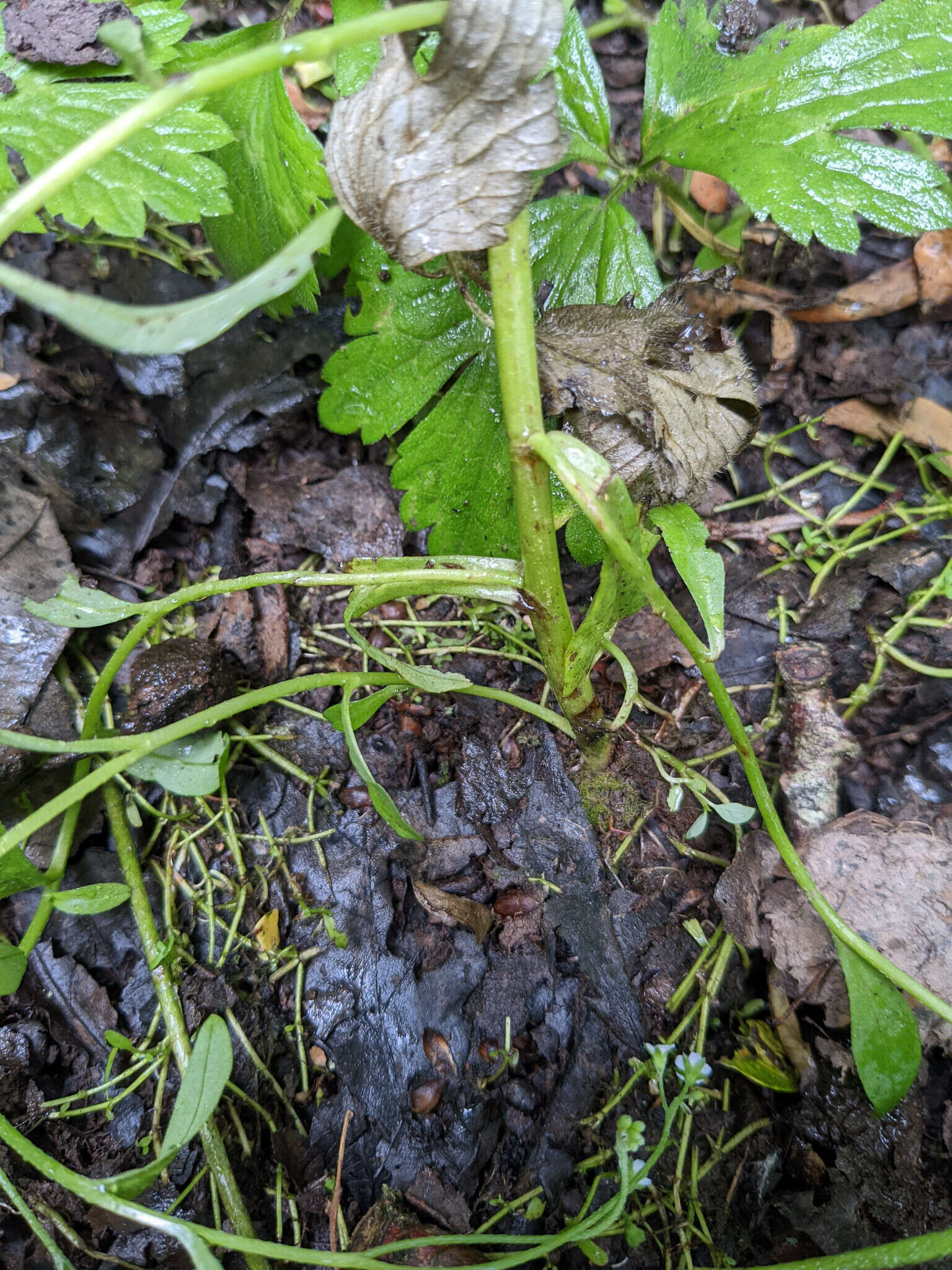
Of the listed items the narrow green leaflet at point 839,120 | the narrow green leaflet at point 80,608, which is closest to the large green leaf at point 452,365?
the narrow green leaflet at point 839,120

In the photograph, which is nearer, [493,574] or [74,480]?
[493,574]

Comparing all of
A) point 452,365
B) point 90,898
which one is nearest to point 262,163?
point 452,365

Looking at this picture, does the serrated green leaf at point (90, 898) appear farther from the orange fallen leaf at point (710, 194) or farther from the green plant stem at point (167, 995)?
the orange fallen leaf at point (710, 194)

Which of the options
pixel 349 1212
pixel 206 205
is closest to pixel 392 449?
pixel 206 205

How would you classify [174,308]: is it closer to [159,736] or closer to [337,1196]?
[159,736]

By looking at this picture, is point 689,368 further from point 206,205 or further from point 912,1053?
point 912,1053

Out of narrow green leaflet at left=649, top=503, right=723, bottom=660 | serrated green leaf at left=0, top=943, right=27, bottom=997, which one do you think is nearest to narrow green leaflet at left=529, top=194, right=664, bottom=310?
narrow green leaflet at left=649, top=503, right=723, bottom=660

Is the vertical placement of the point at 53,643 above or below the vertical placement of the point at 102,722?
above
